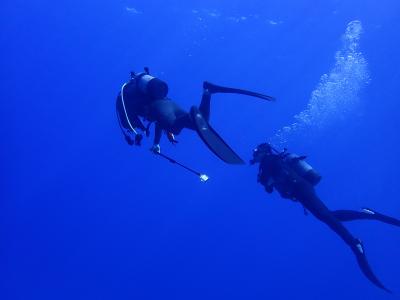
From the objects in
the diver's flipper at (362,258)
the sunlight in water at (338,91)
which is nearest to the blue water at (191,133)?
the sunlight in water at (338,91)

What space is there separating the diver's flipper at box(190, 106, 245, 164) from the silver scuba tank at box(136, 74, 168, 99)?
668 mm

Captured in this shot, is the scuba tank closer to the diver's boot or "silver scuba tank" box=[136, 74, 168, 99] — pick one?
"silver scuba tank" box=[136, 74, 168, 99]

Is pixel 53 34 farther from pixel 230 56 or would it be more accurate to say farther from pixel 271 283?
pixel 271 283

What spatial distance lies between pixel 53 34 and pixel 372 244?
29847 millimetres

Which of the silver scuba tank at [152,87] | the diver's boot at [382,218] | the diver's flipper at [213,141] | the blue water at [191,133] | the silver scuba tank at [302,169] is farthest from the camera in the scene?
the blue water at [191,133]

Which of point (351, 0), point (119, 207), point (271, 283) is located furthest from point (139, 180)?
point (351, 0)

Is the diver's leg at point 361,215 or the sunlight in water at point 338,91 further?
the sunlight in water at point 338,91

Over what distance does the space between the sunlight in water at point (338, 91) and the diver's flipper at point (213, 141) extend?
29.8 m

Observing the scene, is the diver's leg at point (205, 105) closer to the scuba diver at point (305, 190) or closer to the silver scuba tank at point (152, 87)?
the silver scuba tank at point (152, 87)

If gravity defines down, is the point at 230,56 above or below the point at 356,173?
above

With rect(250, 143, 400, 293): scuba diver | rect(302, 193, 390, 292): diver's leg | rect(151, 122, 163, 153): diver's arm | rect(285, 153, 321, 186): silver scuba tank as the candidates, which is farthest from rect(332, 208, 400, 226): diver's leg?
rect(151, 122, 163, 153): diver's arm

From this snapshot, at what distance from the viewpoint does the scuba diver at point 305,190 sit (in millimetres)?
6305

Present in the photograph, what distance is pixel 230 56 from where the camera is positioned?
46844 mm

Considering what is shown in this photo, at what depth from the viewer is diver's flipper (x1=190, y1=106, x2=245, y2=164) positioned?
4.65 metres
